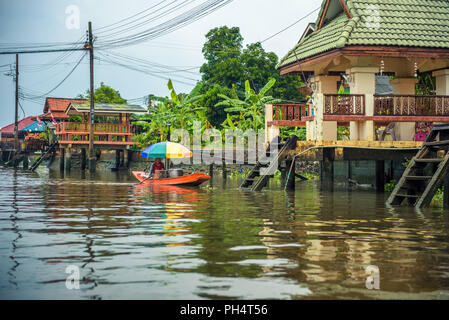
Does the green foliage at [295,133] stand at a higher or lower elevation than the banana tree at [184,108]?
lower

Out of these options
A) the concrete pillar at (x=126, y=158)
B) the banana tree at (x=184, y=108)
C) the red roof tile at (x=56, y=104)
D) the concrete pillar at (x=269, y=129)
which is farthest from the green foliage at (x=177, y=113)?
the red roof tile at (x=56, y=104)

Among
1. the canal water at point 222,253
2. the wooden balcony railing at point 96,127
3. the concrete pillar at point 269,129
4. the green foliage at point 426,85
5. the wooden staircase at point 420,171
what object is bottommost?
the canal water at point 222,253

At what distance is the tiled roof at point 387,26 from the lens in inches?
803

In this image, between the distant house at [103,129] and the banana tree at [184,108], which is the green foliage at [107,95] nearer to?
the distant house at [103,129]

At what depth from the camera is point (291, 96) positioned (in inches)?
1924

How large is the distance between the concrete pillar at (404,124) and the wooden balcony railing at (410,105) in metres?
1.42

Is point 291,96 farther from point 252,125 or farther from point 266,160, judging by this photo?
point 266,160

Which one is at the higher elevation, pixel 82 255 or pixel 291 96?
pixel 291 96

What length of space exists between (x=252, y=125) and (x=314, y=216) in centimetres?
2472

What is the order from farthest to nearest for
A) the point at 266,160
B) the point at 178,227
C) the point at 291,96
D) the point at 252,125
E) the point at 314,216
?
the point at 291,96 → the point at 252,125 → the point at 266,160 → the point at 314,216 → the point at 178,227

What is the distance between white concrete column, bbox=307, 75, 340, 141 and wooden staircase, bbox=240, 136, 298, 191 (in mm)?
991

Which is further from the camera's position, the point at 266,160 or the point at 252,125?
the point at 252,125
